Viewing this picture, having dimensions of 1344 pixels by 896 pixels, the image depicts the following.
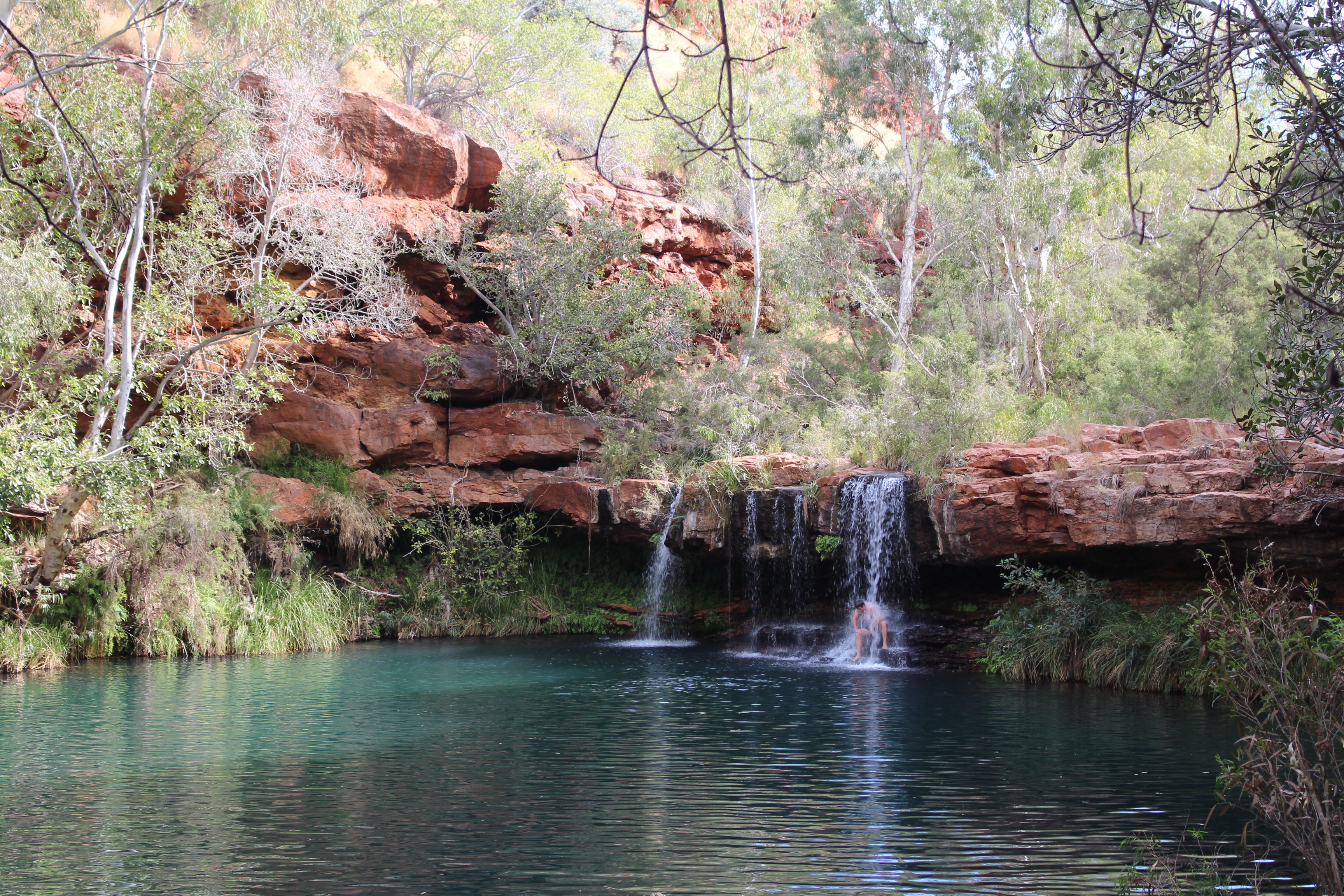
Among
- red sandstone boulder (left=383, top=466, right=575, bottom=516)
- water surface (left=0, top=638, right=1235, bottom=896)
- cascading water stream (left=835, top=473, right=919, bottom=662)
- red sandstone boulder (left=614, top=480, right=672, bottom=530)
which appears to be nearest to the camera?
water surface (left=0, top=638, right=1235, bottom=896)

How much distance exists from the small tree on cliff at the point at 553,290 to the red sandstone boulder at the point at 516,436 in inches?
36.4

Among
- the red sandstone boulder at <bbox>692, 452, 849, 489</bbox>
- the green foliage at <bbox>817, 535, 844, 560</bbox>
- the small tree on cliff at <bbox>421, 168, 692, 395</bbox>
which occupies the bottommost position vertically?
the green foliage at <bbox>817, 535, 844, 560</bbox>

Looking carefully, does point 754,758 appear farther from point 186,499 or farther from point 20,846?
point 186,499

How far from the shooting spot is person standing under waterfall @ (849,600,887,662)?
51.4 feet

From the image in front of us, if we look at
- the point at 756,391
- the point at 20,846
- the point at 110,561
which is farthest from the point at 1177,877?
the point at 756,391

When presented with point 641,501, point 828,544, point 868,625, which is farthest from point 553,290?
point 868,625

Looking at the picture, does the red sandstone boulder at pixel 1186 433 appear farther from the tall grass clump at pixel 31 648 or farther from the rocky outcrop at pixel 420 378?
the tall grass clump at pixel 31 648

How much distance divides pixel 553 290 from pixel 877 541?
9072mm

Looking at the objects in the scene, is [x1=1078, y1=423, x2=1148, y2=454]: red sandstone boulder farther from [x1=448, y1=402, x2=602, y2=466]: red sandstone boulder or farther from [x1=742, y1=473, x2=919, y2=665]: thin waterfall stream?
[x1=448, y1=402, x2=602, y2=466]: red sandstone boulder

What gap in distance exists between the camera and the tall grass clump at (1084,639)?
39.8 ft

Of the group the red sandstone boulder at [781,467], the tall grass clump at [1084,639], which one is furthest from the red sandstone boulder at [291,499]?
the tall grass clump at [1084,639]

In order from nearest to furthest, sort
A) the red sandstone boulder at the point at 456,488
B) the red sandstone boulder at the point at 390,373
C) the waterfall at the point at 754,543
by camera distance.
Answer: the waterfall at the point at 754,543 → the red sandstone boulder at the point at 456,488 → the red sandstone boulder at the point at 390,373

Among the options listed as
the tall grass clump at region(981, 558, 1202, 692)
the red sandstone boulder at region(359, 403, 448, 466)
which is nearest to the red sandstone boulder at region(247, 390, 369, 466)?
the red sandstone boulder at region(359, 403, 448, 466)

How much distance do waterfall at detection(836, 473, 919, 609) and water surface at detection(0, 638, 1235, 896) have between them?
10.3ft
